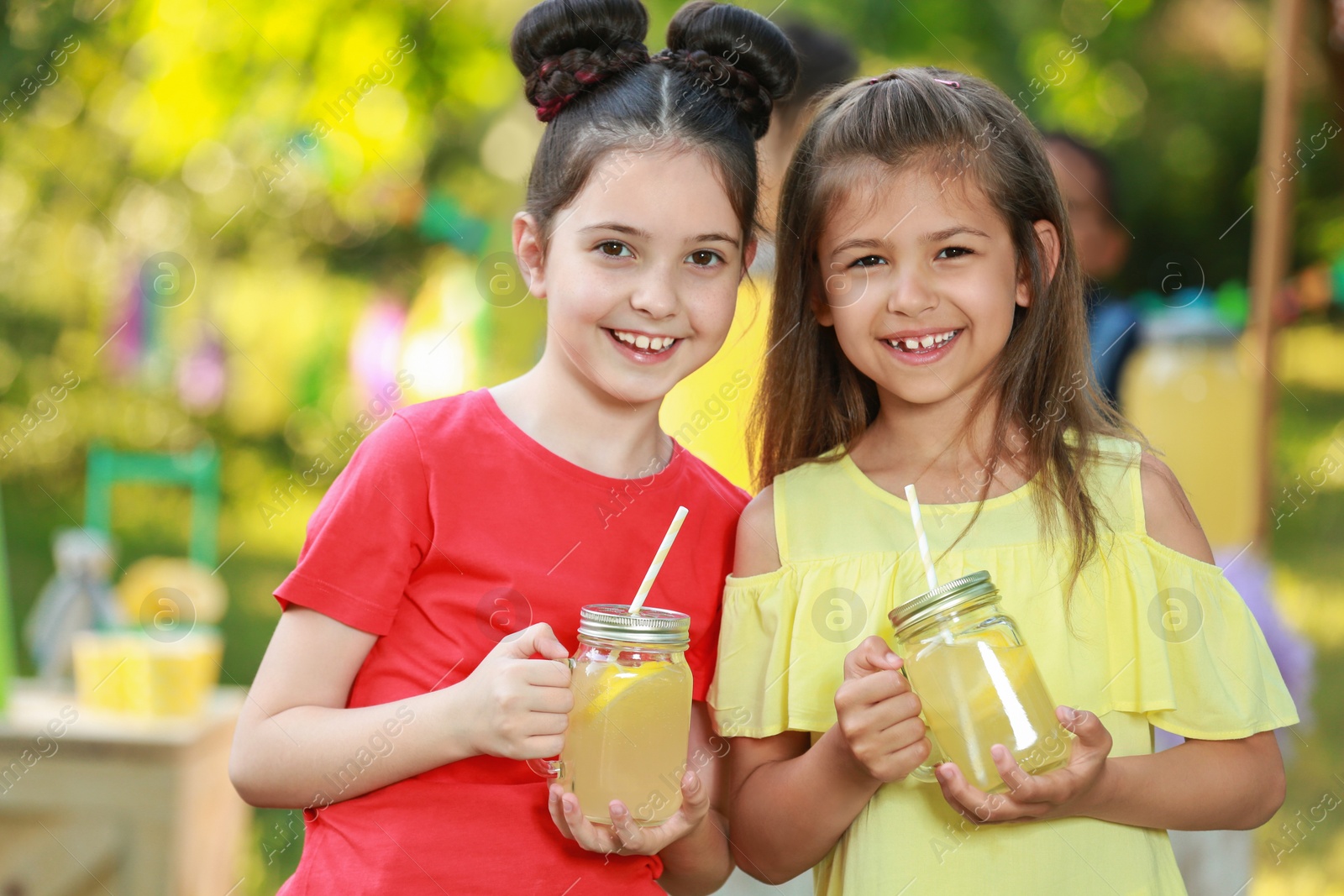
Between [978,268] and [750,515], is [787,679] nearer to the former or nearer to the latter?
[750,515]

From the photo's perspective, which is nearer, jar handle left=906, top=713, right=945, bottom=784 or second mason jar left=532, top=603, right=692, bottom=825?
second mason jar left=532, top=603, right=692, bottom=825

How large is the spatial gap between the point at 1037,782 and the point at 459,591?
82 centimetres

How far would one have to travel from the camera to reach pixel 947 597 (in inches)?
59.5

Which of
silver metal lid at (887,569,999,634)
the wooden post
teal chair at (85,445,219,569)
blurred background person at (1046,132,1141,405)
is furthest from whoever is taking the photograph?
teal chair at (85,445,219,569)

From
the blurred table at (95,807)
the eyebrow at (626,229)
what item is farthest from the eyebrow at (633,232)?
the blurred table at (95,807)

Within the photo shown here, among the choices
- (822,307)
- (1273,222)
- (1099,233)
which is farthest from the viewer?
(1273,222)

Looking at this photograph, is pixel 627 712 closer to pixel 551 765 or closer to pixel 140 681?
pixel 551 765

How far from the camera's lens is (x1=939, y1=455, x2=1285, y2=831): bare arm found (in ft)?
5.10

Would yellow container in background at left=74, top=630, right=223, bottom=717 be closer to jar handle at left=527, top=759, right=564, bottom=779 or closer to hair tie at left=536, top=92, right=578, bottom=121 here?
jar handle at left=527, top=759, right=564, bottom=779

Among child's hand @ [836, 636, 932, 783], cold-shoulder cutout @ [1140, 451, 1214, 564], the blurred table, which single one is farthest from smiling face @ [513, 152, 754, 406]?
the blurred table

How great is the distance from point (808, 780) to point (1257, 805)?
2.14ft

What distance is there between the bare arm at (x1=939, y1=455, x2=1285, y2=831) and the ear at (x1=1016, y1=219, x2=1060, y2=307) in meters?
0.32

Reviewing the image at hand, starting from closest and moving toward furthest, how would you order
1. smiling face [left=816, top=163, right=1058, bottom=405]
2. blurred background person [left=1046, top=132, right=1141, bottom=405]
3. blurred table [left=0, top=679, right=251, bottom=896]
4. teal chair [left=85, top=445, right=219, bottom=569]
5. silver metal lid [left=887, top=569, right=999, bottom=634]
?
silver metal lid [left=887, top=569, right=999, bottom=634], smiling face [left=816, top=163, right=1058, bottom=405], blurred table [left=0, top=679, right=251, bottom=896], blurred background person [left=1046, top=132, right=1141, bottom=405], teal chair [left=85, top=445, right=219, bottom=569]

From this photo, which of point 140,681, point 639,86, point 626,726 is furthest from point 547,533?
point 140,681
